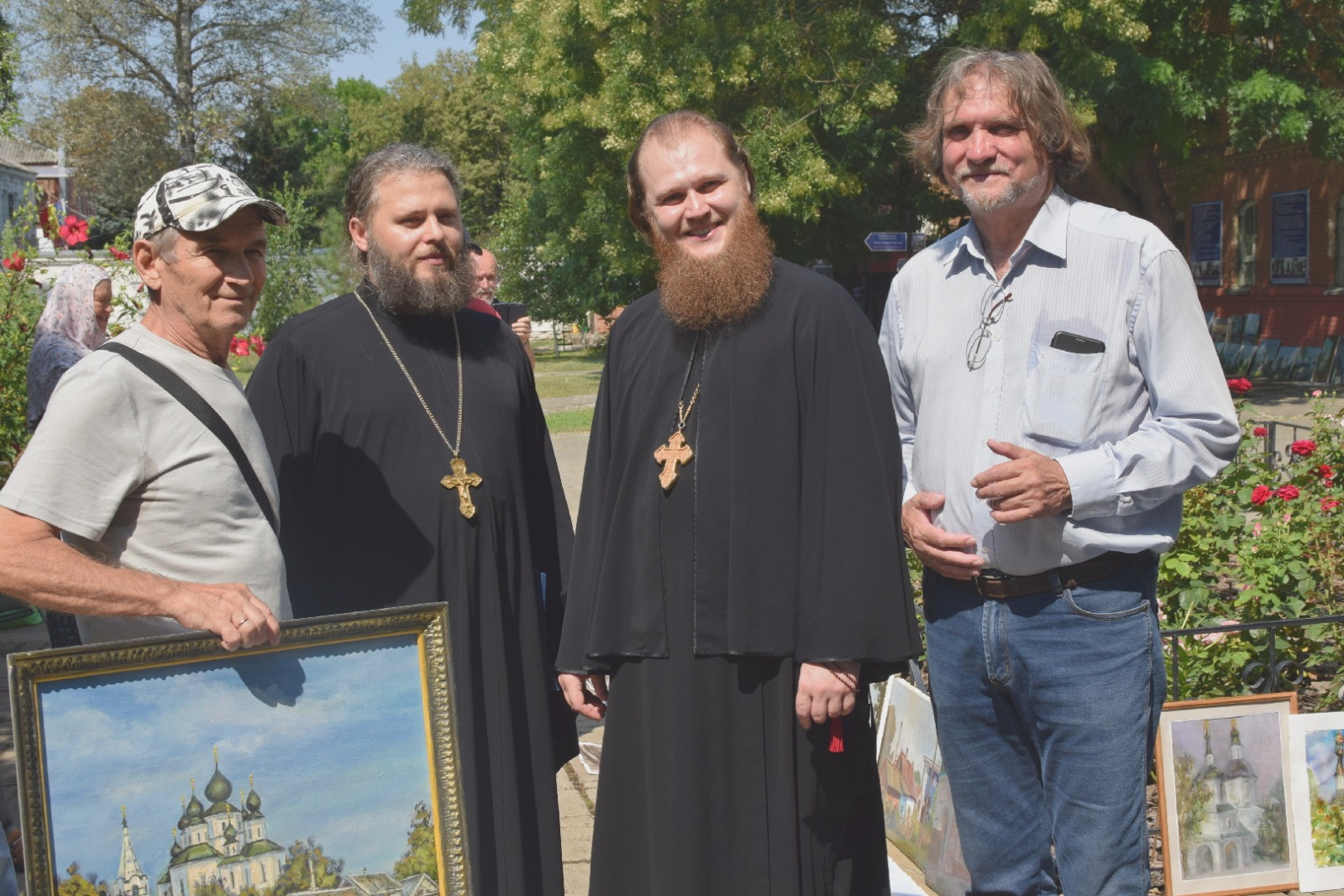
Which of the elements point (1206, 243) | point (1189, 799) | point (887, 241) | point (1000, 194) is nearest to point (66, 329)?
point (1000, 194)

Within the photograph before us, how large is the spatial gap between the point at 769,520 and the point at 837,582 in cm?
22

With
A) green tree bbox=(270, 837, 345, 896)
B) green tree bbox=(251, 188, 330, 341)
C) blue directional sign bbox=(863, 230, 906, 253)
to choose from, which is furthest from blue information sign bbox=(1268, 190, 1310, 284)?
green tree bbox=(270, 837, 345, 896)

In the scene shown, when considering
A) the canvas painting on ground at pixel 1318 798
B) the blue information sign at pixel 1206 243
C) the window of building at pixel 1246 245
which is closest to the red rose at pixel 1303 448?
the canvas painting on ground at pixel 1318 798

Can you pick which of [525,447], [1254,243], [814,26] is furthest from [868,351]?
[1254,243]

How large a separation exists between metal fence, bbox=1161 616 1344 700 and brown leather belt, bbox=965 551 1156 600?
5.03 ft

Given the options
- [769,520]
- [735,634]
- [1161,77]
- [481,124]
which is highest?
[481,124]

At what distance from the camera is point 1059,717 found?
2.89m

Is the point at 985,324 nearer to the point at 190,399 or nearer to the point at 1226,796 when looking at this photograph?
the point at 190,399

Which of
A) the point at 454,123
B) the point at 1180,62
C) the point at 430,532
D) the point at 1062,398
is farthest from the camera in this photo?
the point at 454,123

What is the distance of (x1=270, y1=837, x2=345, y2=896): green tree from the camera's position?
231 centimetres

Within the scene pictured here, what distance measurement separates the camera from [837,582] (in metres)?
2.84

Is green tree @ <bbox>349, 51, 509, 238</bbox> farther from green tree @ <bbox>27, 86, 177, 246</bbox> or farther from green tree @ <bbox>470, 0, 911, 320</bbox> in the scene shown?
green tree @ <bbox>470, 0, 911, 320</bbox>

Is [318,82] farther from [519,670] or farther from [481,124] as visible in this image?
[519,670]

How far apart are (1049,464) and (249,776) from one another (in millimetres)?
1686
